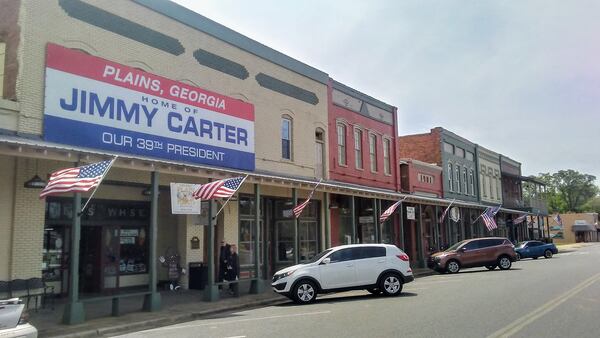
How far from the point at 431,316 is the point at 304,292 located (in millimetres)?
4620

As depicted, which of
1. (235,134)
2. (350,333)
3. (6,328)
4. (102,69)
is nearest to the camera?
(6,328)

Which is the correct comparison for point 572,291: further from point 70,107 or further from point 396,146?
point 396,146

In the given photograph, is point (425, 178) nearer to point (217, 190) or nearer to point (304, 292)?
point (304, 292)

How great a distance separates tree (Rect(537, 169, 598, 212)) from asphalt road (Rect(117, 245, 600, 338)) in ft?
412

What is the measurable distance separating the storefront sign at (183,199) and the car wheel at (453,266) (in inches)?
574

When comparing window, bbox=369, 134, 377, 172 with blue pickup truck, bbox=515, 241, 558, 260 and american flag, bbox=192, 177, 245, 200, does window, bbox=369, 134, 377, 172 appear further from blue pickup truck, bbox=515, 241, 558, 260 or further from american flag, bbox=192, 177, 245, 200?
american flag, bbox=192, 177, 245, 200

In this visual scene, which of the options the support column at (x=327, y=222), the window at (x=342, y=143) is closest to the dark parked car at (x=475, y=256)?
the support column at (x=327, y=222)

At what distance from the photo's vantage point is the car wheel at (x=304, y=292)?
48.8 ft

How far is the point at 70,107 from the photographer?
1459 cm

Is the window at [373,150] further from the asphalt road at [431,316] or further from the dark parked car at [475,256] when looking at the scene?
the asphalt road at [431,316]

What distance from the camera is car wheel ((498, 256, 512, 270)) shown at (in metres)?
25.8

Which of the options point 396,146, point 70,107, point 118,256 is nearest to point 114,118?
point 70,107

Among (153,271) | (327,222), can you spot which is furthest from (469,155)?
(153,271)

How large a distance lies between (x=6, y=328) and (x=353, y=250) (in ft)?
35.7
